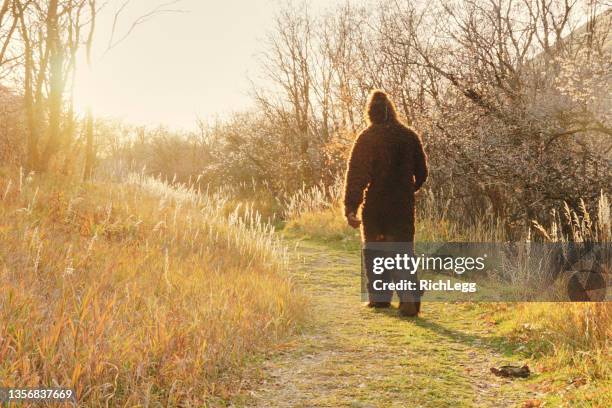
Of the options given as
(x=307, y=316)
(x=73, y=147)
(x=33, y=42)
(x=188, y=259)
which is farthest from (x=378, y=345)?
(x=73, y=147)

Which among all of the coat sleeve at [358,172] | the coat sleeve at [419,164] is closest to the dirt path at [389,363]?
the coat sleeve at [358,172]

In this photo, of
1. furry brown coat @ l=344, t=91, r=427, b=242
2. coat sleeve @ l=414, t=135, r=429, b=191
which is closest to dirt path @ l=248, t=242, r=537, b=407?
furry brown coat @ l=344, t=91, r=427, b=242

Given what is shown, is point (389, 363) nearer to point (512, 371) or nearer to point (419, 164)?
point (512, 371)

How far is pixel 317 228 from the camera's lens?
12.6 meters

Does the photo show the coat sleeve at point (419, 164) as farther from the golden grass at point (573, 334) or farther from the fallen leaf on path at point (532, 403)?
the fallen leaf on path at point (532, 403)

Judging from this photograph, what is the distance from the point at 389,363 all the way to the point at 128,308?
2090 mm

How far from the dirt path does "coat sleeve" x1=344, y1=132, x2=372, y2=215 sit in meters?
1.26

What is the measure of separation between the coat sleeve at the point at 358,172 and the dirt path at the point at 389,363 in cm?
126

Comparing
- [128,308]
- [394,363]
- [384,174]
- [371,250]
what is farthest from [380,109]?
[128,308]

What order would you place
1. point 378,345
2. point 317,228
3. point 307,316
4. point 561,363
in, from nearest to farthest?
point 561,363 → point 378,345 → point 307,316 → point 317,228

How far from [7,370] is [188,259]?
11.5 feet

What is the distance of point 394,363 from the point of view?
449 centimetres

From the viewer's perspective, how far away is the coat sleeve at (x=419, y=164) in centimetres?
604

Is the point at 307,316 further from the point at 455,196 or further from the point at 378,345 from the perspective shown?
the point at 455,196
